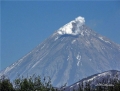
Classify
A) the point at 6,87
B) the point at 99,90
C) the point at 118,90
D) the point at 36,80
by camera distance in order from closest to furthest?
1. the point at 6,87
2. the point at 36,80
3. the point at 118,90
4. the point at 99,90

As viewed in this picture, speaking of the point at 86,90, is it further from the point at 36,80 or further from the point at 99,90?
the point at 36,80

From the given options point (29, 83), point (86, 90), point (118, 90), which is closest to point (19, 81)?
point (29, 83)

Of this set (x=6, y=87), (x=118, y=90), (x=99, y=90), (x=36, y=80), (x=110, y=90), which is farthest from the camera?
(x=99, y=90)

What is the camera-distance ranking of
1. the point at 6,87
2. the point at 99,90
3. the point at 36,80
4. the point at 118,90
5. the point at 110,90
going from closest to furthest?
the point at 6,87 < the point at 36,80 < the point at 118,90 < the point at 110,90 < the point at 99,90

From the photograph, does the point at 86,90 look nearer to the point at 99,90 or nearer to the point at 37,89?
the point at 99,90

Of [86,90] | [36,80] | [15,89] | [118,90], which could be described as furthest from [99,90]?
[15,89]

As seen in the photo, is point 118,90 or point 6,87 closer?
point 6,87

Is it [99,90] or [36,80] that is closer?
[36,80]
